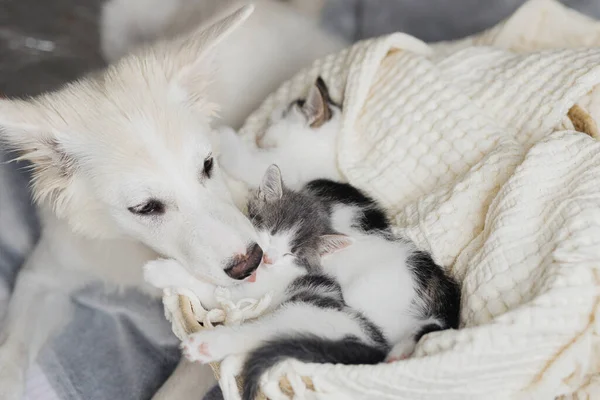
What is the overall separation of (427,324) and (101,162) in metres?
0.85

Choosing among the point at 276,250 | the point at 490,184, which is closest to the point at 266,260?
the point at 276,250

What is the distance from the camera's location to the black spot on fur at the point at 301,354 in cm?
118

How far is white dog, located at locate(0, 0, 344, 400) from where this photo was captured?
132cm

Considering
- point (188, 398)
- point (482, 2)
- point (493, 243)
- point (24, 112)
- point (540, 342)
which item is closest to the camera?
point (540, 342)

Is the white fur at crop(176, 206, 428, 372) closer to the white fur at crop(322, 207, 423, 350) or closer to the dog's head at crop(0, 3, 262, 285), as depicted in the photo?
the white fur at crop(322, 207, 423, 350)

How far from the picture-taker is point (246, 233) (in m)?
1.36

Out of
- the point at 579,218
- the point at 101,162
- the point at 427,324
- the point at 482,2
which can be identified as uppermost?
the point at 101,162

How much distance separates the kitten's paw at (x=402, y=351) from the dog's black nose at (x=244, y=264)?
36 centimetres

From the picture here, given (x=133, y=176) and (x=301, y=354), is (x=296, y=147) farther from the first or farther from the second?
(x=301, y=354)

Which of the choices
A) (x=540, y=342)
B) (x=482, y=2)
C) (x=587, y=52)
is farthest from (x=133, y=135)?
(x=482, y=2)

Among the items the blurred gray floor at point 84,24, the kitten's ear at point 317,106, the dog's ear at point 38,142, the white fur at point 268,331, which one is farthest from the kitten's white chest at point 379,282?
the blurred gray floor at point 84,24

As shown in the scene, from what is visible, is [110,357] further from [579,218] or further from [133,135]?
[579,218]

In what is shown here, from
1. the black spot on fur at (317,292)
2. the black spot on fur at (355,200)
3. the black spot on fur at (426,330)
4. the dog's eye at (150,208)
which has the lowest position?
the black spot on fur at (426,330)

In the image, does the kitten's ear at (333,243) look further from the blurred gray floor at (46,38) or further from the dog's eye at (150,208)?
the blurred gray floor at (46,38)
